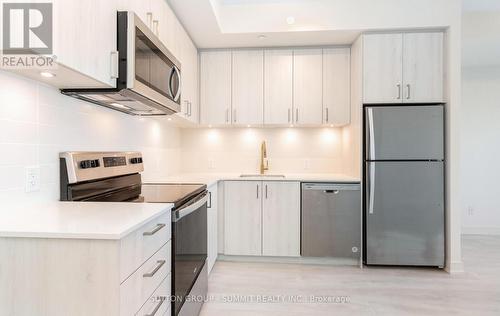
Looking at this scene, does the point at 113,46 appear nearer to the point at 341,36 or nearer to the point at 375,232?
the point at 341,36

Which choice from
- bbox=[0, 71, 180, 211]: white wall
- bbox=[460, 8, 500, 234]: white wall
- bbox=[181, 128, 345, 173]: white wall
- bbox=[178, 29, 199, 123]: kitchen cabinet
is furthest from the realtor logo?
bbox=[460, 8, 500, 234]: white wall

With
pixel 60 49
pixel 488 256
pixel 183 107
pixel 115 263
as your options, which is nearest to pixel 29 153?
pixel 60 49

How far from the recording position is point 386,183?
108 inches

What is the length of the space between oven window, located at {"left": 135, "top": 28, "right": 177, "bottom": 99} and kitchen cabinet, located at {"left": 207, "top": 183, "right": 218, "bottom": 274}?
1004 millimetres

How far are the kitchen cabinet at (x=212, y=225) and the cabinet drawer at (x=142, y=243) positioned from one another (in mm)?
1170

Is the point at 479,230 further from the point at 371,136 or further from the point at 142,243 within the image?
the point at 142,243

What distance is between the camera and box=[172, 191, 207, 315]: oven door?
1471mm

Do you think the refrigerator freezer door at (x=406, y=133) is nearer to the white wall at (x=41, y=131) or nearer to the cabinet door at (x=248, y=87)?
the cabinet door at (x=248, y=87)

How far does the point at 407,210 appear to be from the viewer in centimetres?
274

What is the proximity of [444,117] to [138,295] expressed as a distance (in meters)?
2.95

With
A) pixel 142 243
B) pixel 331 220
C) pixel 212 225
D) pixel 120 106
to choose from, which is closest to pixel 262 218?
pixel 212 225

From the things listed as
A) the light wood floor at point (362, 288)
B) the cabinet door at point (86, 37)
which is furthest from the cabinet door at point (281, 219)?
the cabinet door at point (86, 37)

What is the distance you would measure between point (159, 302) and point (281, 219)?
1.81m

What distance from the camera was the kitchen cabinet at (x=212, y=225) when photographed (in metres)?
2.55
